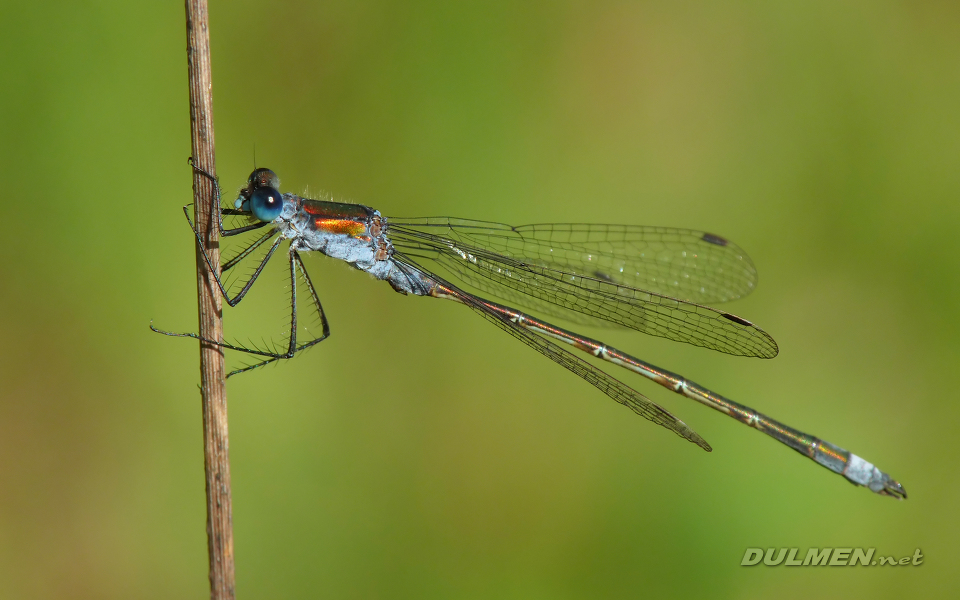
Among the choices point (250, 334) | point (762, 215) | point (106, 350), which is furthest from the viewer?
point (762, 215)

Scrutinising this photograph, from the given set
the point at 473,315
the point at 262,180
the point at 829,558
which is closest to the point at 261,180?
the point at 262,180

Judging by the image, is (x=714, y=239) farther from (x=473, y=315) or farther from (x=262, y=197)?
(x=262, y=197)

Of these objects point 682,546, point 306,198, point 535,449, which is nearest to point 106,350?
point 306,198

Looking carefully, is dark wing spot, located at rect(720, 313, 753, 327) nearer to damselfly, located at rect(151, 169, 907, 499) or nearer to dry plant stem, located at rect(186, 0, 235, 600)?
damselfly, located at rect(151, 169, 907, 499)

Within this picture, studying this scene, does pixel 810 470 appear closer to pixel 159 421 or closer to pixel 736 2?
pixel 736 2

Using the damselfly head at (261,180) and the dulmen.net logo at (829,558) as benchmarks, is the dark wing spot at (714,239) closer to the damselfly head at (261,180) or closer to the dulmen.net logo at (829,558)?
the dulmen.net logo at (829,558)

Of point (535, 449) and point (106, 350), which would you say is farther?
point (535, 449)
